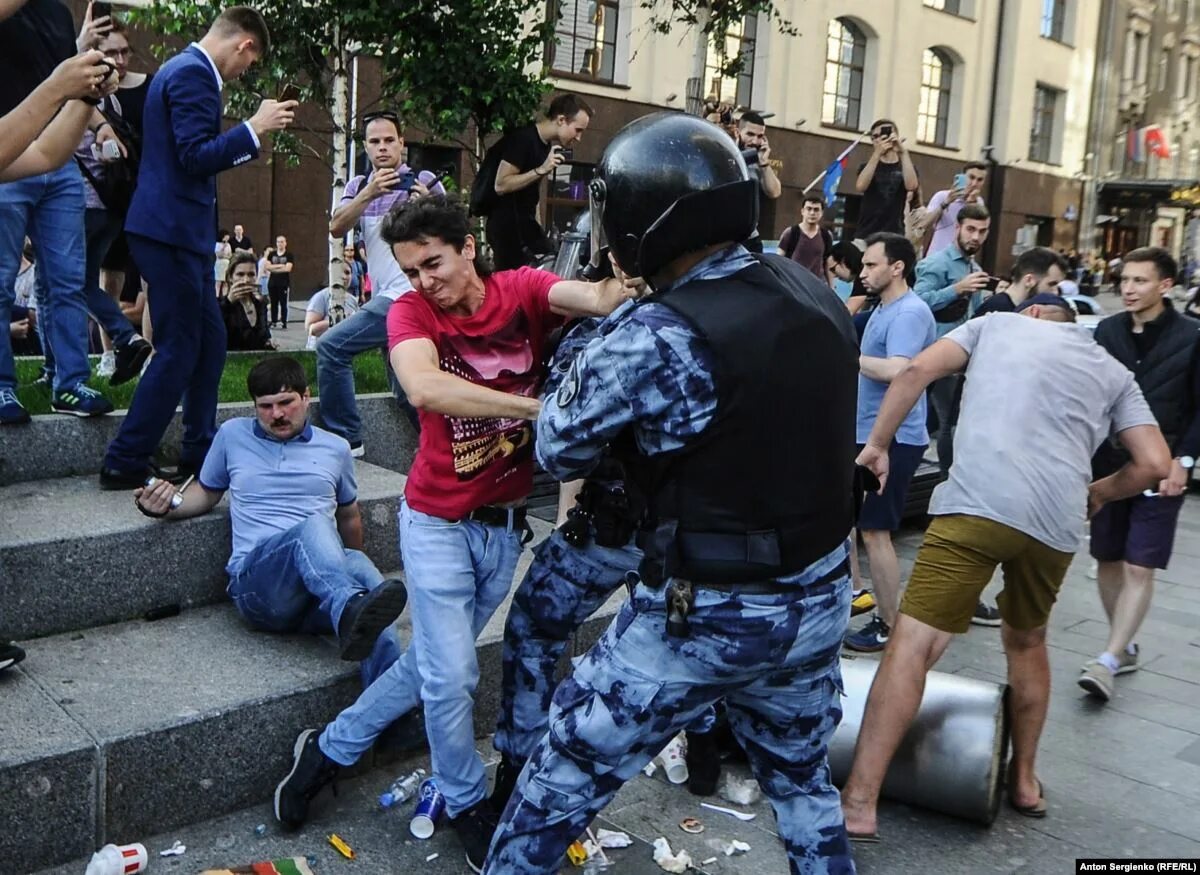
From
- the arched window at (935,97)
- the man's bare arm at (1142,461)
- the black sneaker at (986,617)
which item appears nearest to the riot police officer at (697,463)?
the man's bare arm at (1142,461)

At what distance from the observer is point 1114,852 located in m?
3.76

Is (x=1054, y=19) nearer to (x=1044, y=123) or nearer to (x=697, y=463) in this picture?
(x=1044, y=123)

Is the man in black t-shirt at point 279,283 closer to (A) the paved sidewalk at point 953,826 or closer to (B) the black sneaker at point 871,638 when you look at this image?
(B) the black sneaker at point 871,638

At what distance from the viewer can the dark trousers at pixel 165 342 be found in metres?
4.65

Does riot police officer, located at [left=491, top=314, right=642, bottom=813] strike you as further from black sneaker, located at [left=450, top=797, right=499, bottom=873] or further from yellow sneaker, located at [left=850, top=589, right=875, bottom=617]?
yellow sneaker, located at [left=850, top=589, right=875, bottom=617]

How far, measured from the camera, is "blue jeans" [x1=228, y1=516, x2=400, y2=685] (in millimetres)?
3975

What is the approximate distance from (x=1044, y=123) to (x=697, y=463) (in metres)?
35.4

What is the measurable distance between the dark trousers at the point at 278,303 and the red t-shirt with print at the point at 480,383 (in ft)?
45.9

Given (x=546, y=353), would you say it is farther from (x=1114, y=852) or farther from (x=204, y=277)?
(x=1114, y=852)

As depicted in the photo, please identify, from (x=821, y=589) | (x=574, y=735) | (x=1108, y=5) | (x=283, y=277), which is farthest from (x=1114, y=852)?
(x=1108, y=5)

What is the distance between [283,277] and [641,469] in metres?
15.2

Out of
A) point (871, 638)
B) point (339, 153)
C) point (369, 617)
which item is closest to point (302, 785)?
point (369, 617)

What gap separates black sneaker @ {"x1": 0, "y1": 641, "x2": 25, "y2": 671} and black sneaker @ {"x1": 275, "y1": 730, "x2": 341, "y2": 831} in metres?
0.95

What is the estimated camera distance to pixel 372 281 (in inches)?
242
